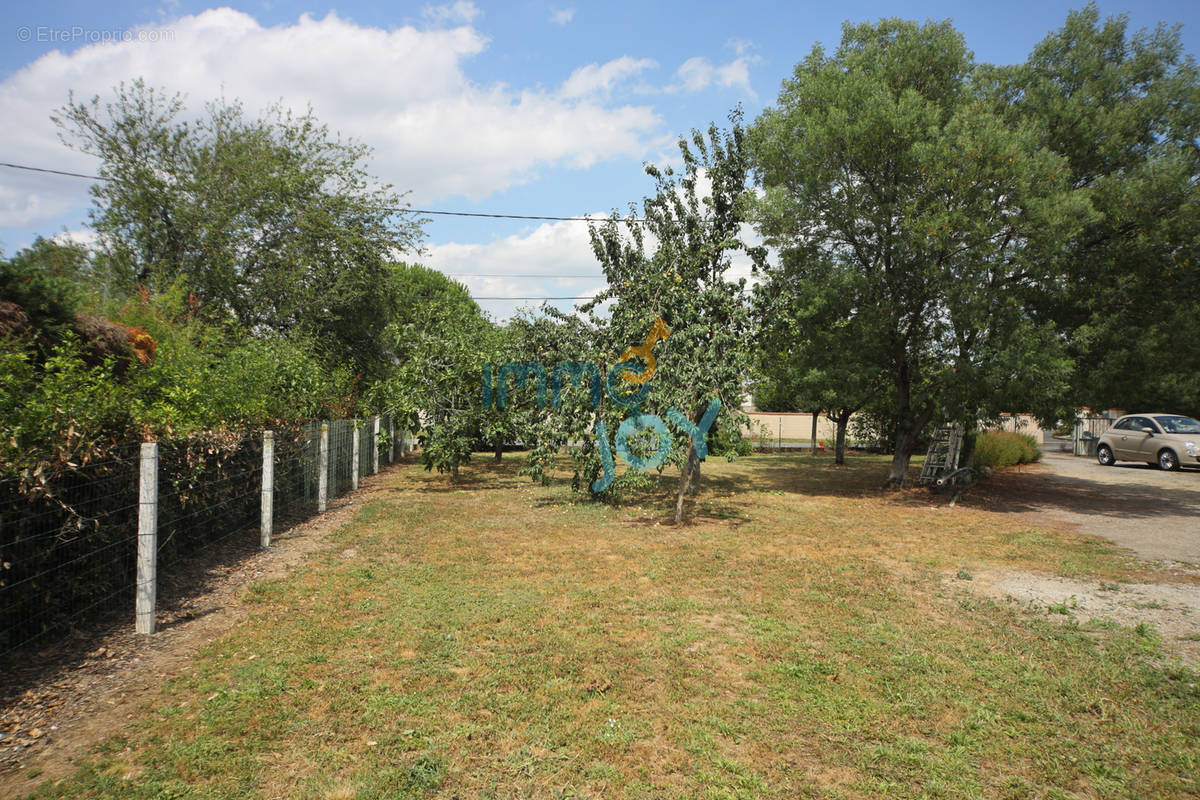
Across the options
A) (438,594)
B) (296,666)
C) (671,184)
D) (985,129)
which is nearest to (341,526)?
(438,594)

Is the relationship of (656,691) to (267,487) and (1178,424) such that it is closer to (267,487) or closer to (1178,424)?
(267,487)

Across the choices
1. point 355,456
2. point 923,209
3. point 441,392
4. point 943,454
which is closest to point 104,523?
point 355,456

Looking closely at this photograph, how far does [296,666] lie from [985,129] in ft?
43.2

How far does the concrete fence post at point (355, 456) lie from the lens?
13578 mm

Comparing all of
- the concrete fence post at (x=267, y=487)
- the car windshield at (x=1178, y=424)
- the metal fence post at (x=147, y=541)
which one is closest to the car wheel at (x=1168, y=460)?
the car windshield at (x=1178, y=424)

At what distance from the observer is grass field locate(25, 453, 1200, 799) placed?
3.26 m

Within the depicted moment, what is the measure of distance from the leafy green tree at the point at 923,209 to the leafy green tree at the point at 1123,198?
2.73 ft

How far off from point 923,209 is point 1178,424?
13.5 m

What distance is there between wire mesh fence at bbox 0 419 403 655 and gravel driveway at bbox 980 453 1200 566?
1140 centimetres

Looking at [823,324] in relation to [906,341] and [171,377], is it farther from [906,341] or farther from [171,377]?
[171,377]

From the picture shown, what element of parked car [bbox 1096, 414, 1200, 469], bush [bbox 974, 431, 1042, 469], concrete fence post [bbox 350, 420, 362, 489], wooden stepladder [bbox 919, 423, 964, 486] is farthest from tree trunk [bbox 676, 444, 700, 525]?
parked car [bbox 1096, 414, 1200, 469]

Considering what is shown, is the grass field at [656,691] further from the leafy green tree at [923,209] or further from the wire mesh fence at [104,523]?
the leafy green tree at [923,209]

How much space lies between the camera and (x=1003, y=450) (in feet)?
68.0

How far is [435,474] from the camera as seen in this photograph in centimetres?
1772
